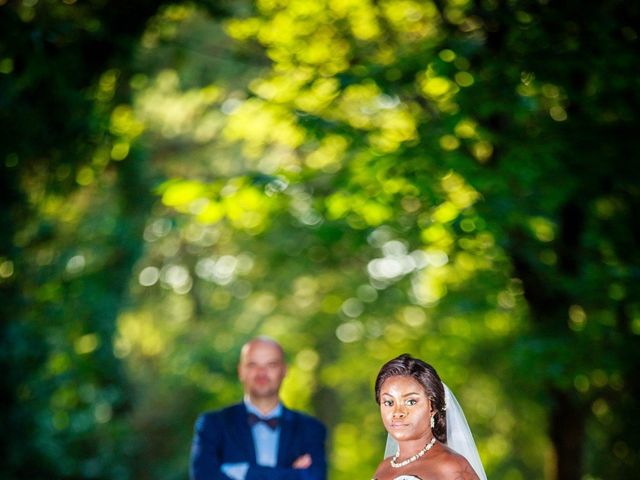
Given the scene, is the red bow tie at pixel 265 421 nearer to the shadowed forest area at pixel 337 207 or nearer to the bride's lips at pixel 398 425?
the bride's lips at pixel 398 425

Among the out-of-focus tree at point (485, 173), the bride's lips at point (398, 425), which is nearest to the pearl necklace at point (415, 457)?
the bride's lips at point (398, 425)

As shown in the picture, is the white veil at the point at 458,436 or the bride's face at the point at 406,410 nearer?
the bride's face at the point at 406,410

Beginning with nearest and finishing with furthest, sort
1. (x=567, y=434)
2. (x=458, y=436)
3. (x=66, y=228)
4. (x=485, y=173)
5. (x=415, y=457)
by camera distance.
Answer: (x=415, y=457) → (x=458, y=436) → (x=485, y=173) → (x=567, y=434) → (x=66, y=228)

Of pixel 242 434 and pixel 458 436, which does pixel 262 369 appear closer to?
pixel 242 434

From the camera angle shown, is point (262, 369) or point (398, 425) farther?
point (262, 369)

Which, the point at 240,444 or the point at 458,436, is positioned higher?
the point at 458,436

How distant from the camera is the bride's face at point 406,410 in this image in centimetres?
426

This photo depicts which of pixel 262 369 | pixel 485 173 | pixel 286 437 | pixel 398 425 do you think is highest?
pixel 398 425

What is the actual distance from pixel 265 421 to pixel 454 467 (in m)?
2.44

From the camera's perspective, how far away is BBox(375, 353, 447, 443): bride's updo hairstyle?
4.32 metres

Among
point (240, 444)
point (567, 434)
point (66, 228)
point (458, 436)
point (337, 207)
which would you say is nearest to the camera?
point (458, 436)

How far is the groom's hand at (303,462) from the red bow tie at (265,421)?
0.85 ft

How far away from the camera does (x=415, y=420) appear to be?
4.26m

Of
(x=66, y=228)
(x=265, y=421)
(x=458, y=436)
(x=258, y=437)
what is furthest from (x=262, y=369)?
(x=66, y=228)
